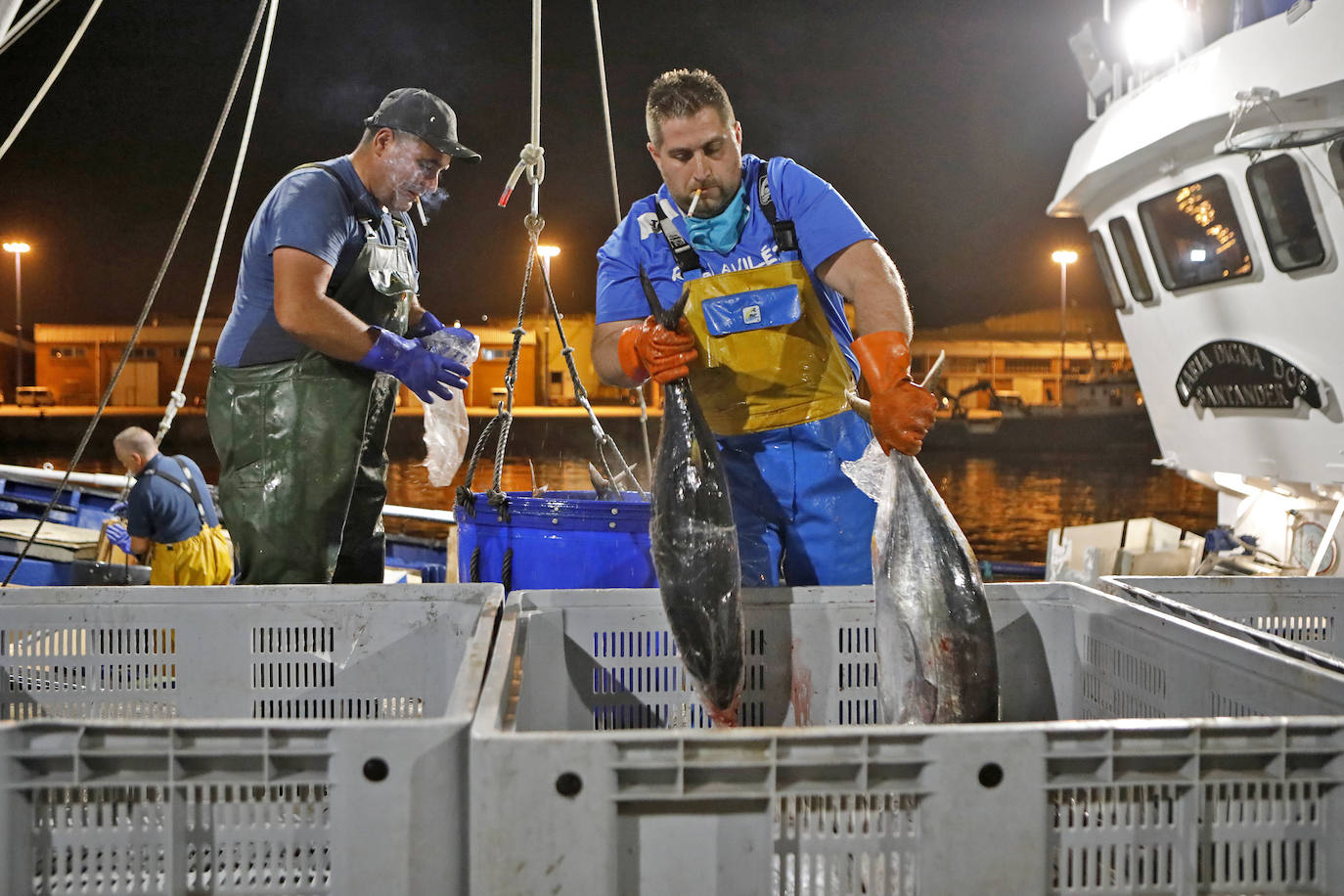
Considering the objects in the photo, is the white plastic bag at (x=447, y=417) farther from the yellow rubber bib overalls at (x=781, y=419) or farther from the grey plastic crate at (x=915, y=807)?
the grey plastic crate at (x=915, y=807)

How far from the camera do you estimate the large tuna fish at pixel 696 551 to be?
2186mm

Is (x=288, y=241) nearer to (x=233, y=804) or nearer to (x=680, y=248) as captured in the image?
(x=680, y=248)

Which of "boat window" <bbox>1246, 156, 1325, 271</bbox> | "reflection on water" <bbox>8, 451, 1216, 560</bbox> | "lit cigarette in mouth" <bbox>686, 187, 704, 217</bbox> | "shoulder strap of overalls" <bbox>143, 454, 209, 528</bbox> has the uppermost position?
"boat window" <bbox>1246, 156, 1325, 271</bbox>

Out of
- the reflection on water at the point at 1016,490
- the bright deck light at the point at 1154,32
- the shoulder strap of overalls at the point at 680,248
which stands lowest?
the reflection on water at the point at 1016,490

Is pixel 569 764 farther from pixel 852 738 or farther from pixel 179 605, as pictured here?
pixel 179 605

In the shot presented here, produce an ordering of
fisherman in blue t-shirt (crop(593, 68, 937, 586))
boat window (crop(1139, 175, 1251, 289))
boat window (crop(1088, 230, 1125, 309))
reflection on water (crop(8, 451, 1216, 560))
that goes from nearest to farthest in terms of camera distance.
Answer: fisherman in blue t-shirt (crop(593, 68, 937, 586))
boat window (crop(1139, 175, 1251, 289))
boat window (crop(1088, 230, 1125, 309))
reflection on water (crop(8, 451, 1216, 560))

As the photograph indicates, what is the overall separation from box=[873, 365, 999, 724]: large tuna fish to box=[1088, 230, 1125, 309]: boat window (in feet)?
25.2

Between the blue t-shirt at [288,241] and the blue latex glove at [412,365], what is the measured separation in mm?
274

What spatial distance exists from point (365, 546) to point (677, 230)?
1.69m

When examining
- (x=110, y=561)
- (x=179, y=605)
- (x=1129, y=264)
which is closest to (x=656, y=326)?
(x=179, y=605)

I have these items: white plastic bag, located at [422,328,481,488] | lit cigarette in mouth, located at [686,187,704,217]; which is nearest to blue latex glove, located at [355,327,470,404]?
white plastic bag, located at [422,328,481,488]

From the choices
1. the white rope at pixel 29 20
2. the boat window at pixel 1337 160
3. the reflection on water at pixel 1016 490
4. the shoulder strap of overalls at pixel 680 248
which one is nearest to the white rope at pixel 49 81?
the white rope at pixel 29 20

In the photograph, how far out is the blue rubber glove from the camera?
386 cm

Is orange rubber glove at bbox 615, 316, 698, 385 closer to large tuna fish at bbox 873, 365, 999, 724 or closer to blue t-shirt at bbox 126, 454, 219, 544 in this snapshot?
large tuna fish at bbox 873, 365, 999, 724
